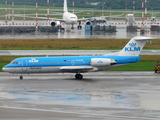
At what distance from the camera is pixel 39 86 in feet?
129

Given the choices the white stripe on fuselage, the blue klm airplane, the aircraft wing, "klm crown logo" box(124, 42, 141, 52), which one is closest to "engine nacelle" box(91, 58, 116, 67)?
the blue klm airplane

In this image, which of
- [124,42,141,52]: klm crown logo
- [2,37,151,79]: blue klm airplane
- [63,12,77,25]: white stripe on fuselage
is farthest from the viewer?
[63,12,77,25]: white stripe on fuselage

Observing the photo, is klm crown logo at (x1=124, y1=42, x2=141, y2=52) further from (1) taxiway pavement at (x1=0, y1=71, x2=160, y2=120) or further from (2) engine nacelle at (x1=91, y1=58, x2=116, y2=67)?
(1) taxiway pavement at (x1=0, y1=71, x2=160, y2=120)

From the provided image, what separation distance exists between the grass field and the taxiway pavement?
27144mm

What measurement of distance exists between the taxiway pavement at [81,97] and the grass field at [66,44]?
2714cm

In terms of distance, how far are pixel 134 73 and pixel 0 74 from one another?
15541 millimetres

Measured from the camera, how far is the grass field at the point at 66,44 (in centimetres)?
7450

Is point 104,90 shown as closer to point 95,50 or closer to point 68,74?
point 68,74

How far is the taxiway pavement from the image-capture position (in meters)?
26.8

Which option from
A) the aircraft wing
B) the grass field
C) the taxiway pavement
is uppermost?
the grass field

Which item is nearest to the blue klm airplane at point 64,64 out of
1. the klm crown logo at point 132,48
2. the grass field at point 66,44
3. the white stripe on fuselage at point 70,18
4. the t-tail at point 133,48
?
the t-tail at point 133,48

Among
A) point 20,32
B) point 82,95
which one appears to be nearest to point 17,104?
point 82,95

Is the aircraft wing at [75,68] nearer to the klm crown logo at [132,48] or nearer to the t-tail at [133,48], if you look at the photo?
the t-tail at [133,48]

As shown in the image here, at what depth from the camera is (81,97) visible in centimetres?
3325
